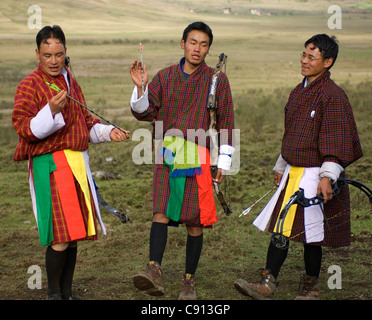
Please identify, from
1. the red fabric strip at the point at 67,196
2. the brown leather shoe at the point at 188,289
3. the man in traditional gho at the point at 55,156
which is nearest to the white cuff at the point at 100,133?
the man in traditional gho at the point at 55,156

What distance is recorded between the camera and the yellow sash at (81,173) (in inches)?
183

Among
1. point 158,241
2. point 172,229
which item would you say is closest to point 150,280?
point 158,241

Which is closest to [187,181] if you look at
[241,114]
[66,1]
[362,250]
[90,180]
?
[90,180]

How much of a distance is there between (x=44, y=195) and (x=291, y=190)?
181cm

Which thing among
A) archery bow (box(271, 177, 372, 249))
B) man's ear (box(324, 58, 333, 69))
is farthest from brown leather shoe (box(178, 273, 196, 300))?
man's ear (box(324, 58, 333, 69))

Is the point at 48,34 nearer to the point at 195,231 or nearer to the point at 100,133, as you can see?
the point at 100,133

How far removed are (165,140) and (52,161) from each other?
87 cm

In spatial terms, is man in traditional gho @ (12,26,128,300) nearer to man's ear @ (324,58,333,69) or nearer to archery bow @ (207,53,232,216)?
archery bow @ (207,53,232,216)

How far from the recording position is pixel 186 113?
4938mm

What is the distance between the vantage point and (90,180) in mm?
4848

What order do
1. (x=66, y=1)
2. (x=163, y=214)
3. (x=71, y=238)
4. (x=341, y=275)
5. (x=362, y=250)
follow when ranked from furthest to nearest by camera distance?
1. (x=66, y=1)
2. (x=362, y=250)
3. (x=341, y=275)
4. (x=163, y=214)
5. (x=71, y=238)

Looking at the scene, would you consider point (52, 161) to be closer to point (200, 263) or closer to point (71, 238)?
point (71, 238)

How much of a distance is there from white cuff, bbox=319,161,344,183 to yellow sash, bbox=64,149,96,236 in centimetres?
168

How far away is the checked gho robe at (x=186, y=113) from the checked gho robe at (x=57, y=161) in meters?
0.53
